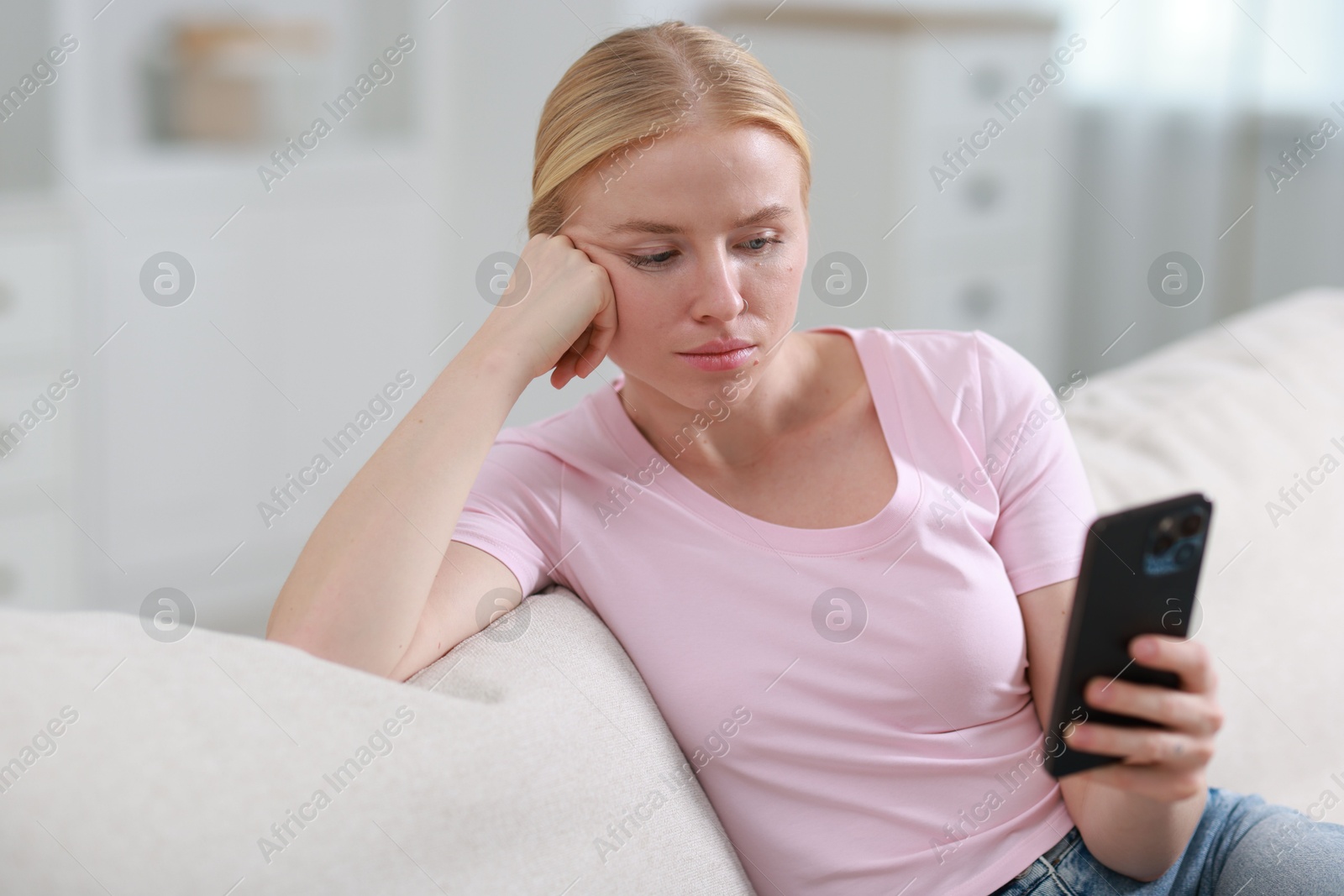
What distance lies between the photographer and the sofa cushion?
0.75 metres

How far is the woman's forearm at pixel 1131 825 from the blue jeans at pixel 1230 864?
0.02m

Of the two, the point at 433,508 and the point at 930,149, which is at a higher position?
the point at 930,149

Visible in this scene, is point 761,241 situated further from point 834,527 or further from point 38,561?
point 38,561

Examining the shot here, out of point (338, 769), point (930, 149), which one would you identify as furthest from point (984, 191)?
point (338, 769)

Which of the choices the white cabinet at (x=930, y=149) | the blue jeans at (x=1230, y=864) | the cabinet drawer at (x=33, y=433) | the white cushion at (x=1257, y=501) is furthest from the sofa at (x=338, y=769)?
the white cabinet at (x=930, y=149)

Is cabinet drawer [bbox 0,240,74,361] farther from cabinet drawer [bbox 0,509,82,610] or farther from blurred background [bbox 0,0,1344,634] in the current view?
cabinet drawer [bbox 0,509,82,610]

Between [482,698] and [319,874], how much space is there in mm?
184

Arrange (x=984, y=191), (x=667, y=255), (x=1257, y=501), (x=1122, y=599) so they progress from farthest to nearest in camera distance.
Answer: (x=984, y=191) < (x=1257, y=501) < (x=667, y=255) < (x=1122, y=599)

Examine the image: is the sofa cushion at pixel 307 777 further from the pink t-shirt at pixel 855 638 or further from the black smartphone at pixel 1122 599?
the black smartphone at pixel 1122 599

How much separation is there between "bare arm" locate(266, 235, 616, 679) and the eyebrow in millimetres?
52

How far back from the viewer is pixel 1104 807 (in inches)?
39.4

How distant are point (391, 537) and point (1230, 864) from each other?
2.44 feet

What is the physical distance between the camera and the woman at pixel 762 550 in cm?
102

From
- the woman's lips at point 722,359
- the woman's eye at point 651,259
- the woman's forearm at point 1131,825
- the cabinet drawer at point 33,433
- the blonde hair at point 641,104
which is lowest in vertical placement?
the cabinet drawer at point 33,433
